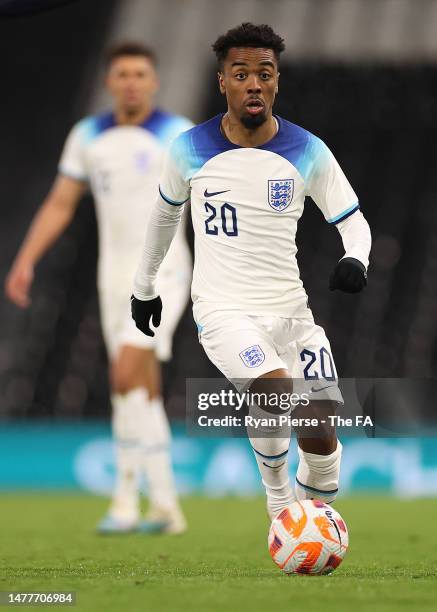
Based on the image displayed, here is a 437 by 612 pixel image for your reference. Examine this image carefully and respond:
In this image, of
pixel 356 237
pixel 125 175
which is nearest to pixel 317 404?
pixel 356 237

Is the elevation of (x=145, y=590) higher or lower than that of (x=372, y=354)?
higher

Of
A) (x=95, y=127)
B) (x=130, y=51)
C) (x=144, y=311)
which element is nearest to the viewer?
(x=144, y=311)

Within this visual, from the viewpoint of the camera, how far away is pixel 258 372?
4.37 m

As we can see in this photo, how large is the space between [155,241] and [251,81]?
2.46 ft

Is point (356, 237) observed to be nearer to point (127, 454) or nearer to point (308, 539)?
point (308, 539)

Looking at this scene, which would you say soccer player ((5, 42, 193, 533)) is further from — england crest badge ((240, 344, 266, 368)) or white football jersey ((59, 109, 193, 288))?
england crest badge ((240, 344, 266, 368))

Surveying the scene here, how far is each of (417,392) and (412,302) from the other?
2248 mm

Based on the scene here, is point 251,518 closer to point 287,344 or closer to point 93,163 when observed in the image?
point 93,163

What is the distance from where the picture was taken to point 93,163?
743cm

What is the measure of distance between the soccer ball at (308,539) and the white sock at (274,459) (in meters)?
0.27

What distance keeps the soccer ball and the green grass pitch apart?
65 mm

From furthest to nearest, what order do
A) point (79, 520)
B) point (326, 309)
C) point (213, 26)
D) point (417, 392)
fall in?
point (213, 26)
point (326, 309)
point (417, 392)
point (79, 520)

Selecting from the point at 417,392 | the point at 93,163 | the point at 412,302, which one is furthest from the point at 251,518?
the point at 412,302

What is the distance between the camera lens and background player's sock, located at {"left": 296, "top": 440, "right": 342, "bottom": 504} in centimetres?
463
